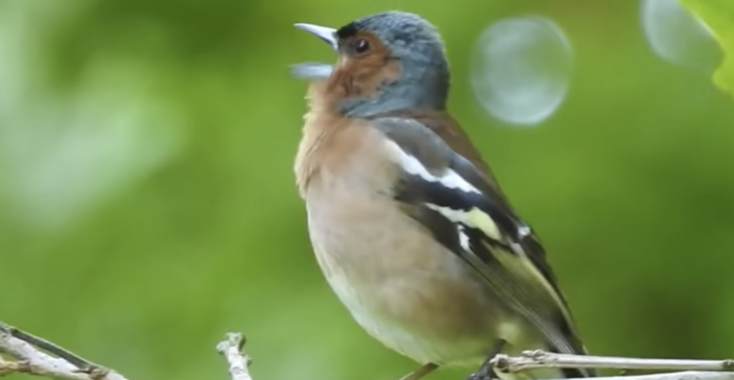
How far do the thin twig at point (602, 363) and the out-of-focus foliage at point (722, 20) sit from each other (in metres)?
0.32

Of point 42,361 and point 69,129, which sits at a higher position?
point 69,129

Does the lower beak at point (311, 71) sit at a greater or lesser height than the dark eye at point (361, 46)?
lesser

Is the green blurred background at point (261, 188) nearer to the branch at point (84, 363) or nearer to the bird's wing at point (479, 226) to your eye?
the bird's wing at point (479, 226)

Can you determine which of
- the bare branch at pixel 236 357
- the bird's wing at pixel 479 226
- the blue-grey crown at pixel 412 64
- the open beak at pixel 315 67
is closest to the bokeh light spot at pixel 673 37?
the blue-grey crown at pixel 412 64

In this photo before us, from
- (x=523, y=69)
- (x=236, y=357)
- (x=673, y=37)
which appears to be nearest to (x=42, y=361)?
(x=236, y=357)

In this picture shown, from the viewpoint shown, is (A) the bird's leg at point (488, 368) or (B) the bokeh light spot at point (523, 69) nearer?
(A) the bird's leg at point (488, 368)

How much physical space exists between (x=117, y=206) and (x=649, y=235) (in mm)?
1431

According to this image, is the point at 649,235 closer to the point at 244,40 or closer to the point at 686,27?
the point at 686,27

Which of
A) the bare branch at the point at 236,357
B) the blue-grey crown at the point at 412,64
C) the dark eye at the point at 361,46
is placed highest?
the dark eye at the point at 361,46

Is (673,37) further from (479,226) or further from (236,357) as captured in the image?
(236,357)

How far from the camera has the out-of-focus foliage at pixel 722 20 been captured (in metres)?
1.37

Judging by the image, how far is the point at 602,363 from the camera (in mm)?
1639

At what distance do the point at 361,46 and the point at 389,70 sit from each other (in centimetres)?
11

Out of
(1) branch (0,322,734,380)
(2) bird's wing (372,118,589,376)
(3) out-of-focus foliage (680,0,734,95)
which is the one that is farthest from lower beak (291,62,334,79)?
(3) out-of-focus foliage (680,0,734,95)
